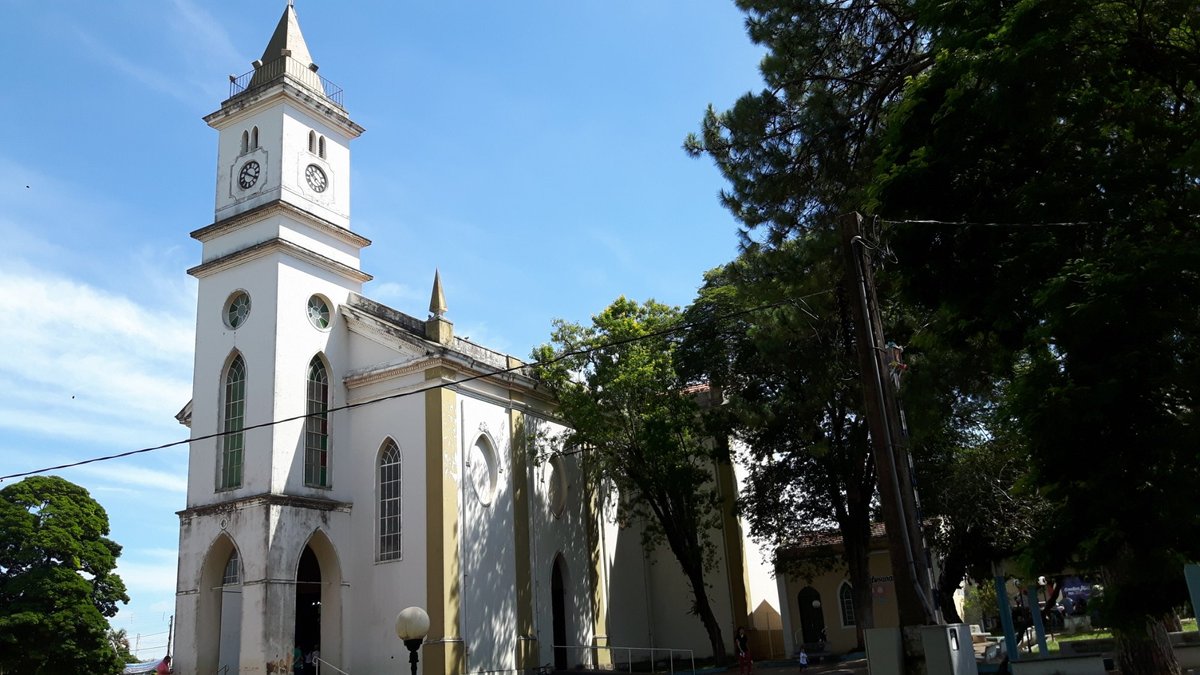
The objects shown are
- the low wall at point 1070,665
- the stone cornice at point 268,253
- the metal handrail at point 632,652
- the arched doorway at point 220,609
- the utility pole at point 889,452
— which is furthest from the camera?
the metal handrail at point 632,652

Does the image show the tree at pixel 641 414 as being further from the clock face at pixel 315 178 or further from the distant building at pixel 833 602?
the clock face at pixel 315 178

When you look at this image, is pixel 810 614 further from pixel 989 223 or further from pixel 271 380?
pixel 989 223

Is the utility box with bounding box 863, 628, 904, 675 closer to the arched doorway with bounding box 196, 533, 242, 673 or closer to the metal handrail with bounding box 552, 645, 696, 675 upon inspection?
the metal handrail with bounding box 552, 645, 696, 675

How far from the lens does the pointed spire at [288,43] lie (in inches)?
1077

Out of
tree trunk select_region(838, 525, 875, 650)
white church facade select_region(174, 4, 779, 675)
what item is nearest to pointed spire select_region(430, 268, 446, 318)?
white church facade select_region(174, 4, 779, 675)

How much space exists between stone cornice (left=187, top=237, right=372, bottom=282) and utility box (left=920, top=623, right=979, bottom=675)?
1987 centimetres

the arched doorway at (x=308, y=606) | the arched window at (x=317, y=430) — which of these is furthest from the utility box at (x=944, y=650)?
the arched doorway at (x=308, y=606)

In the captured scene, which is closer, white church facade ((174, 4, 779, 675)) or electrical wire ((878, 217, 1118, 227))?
electrical wire ((878, 217, 1118, 227))

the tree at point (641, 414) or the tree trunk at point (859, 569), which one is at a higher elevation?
the tree at point (641, 414)

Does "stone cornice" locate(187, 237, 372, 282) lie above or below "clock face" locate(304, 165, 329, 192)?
below

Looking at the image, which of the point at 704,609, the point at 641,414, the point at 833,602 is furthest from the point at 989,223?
the point at 833,602

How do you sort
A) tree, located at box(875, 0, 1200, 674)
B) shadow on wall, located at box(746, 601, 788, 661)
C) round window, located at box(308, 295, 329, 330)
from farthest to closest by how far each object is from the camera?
shadow on wall, located at box(746, 601, 788, 661)
round window, located at box(308, 295, 329, 330)
tree, located at box(875, 0, 1200, 674)

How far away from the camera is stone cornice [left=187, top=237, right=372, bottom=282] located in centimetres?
2469

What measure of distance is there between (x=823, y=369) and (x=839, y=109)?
7015 millimetres
